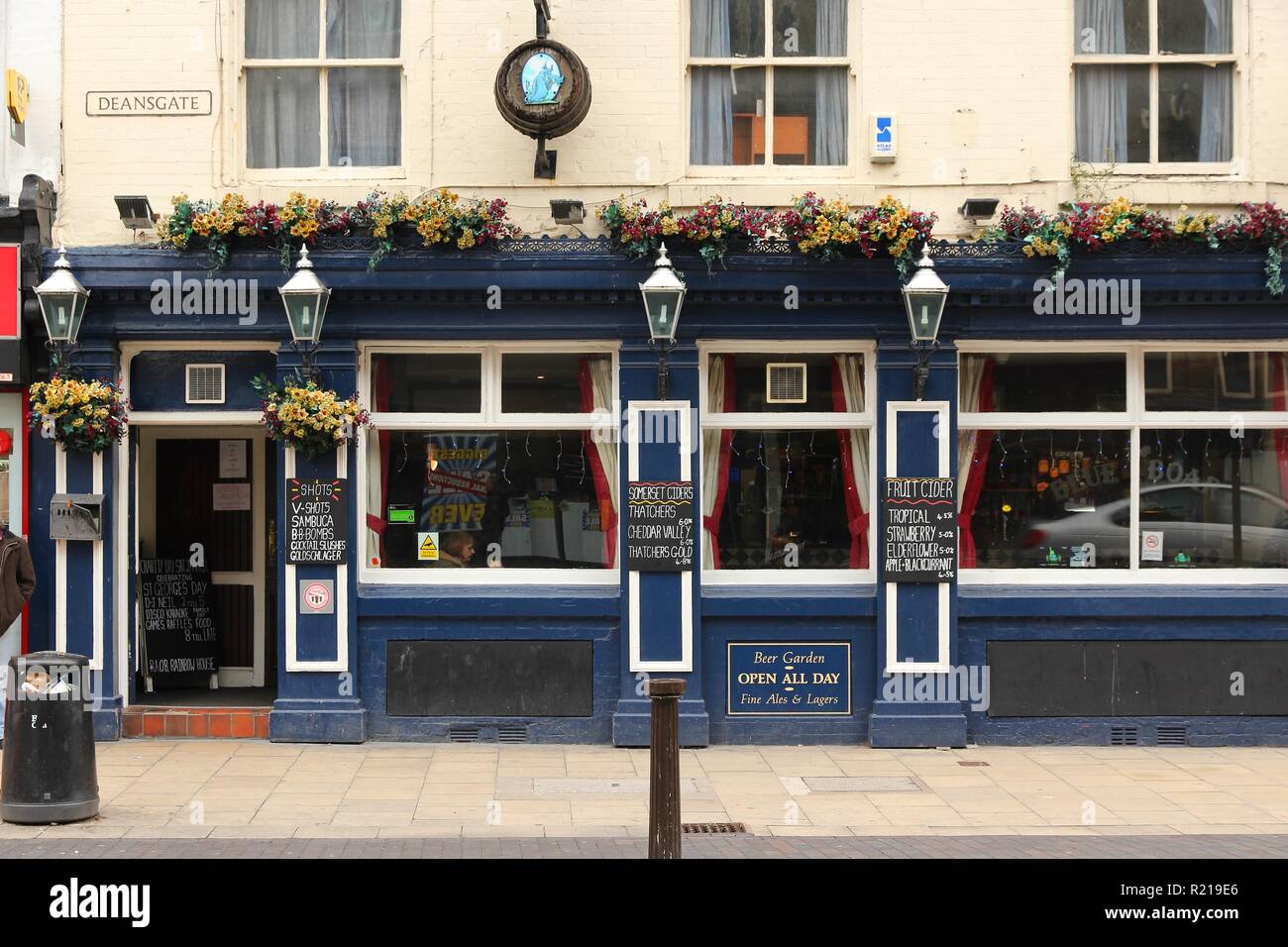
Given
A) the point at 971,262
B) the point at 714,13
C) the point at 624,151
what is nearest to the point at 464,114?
the point at 624,151

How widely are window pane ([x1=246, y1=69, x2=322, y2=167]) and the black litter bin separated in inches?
178

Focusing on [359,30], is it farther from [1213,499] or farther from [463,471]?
[1213,499]

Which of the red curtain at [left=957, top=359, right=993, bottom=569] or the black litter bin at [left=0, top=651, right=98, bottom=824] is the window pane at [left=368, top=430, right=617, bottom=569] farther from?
the black litter bin at [left=0, top=651, right=98, bottom=824]

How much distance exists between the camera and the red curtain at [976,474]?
10.9 meters

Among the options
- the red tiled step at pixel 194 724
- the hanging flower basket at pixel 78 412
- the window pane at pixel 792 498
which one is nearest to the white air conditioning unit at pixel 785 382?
the window pane at pixel 792 498

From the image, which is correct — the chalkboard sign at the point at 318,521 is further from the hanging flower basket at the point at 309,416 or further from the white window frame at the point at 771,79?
the white window frame at the point at 771,79

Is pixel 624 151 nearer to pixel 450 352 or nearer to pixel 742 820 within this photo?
pixel 450 352

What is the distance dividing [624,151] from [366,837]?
549cm

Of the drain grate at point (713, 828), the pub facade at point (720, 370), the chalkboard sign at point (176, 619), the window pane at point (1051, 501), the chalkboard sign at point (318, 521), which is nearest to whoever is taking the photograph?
the drain grate at point (713, 828)

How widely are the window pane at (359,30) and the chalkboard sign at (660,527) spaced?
157 inches

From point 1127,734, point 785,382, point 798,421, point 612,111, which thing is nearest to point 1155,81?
point 785,382

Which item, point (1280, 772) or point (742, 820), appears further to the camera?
point (1280, 772)

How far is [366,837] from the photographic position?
26.2 feet

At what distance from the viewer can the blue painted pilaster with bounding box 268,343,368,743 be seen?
1051 centimetres
